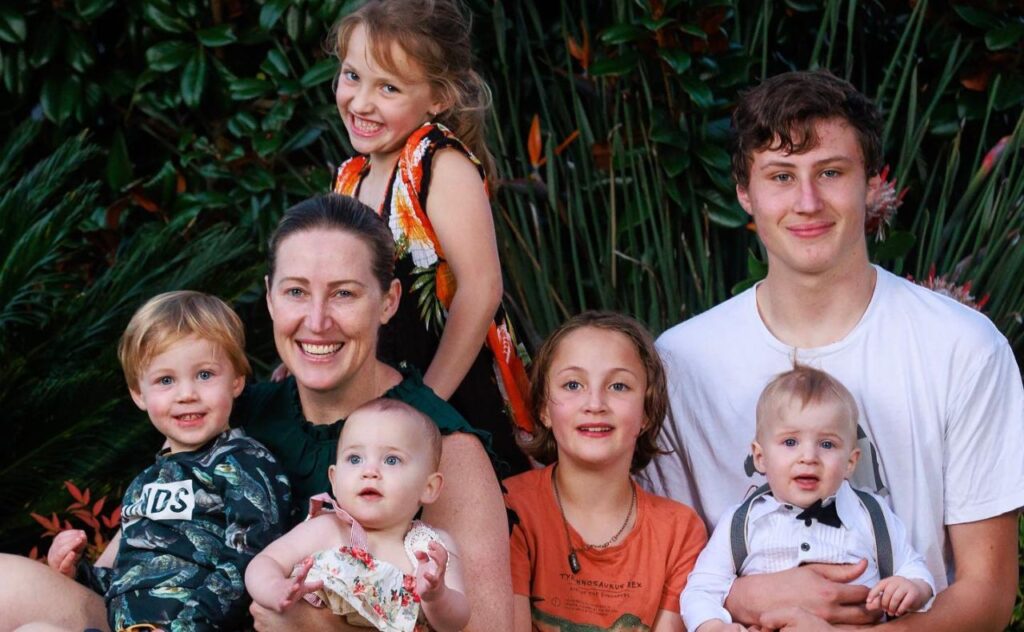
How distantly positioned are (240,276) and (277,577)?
1964 millimetres

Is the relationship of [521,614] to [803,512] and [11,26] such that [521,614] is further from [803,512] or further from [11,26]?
[11,26]

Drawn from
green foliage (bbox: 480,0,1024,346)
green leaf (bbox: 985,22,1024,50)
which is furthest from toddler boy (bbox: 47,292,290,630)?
green leaf (bbox: 985,22,1024,50)

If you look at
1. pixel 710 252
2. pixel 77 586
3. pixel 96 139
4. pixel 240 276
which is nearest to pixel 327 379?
pixel 77 586

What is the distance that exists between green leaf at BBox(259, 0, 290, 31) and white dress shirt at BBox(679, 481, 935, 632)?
8.21 feet

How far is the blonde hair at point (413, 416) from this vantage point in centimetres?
299

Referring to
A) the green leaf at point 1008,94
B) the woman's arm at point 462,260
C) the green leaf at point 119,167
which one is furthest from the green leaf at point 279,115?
the green leaf at point 1008,94

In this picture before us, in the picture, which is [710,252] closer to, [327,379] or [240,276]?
[240,276]

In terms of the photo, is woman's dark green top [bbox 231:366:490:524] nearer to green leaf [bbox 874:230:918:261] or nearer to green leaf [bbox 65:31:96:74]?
green leaf [bbox 874:230:918:261]

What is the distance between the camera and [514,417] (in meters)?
3.75

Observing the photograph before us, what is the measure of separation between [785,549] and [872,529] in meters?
0.19

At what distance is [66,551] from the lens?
10.3ft

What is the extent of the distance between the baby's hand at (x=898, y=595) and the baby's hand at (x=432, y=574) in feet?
3.09

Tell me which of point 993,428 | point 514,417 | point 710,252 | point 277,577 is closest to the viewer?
point 277,577

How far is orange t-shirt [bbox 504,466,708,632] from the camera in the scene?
335cm
